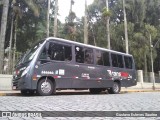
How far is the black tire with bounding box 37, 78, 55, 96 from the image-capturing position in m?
12.9

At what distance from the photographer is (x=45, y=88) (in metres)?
13.1

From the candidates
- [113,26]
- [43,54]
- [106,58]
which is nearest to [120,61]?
[106,58]

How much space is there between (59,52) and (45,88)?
2.05 meters

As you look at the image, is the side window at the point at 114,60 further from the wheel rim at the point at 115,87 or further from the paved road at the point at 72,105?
the paved road at the point at 72,105

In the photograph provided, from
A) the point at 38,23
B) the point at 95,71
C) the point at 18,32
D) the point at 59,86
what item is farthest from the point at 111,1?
the point at 59,86

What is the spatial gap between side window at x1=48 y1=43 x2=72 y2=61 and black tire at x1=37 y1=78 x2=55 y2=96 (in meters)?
1.22

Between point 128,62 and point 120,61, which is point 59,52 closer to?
point 120,61

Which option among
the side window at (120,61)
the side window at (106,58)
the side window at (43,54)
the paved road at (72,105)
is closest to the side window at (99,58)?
the side window at (106,58)

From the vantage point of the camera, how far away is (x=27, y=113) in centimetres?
605

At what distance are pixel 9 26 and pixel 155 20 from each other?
25.5m

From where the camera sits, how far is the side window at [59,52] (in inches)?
533

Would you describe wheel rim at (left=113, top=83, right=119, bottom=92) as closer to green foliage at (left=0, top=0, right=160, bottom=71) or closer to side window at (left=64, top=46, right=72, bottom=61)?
side window at (left=64, top=46, right=72, bottom=61)

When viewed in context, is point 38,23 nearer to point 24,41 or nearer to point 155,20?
point 24,41

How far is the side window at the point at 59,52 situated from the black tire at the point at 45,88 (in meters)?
1.22
